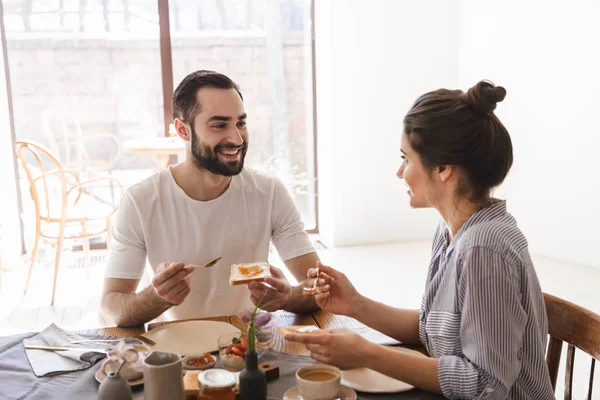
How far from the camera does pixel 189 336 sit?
1.61 meters

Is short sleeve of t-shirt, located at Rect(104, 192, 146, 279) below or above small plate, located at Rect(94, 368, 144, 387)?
above

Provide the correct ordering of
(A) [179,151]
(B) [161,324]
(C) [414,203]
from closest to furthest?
(C) [414,203]
(B) [161,324]
(A) [179,151]

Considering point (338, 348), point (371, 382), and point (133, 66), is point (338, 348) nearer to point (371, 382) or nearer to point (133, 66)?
point (371, 382)

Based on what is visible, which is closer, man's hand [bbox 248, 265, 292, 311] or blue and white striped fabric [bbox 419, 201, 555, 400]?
blue and white striped fabric [bbox 419, 201, 555, 400]

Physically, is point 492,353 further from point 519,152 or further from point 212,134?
point 519,152

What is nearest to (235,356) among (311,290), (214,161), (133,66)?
(311,290)

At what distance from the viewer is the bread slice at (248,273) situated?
1.75 metres

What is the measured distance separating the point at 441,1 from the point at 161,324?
4.36 meters

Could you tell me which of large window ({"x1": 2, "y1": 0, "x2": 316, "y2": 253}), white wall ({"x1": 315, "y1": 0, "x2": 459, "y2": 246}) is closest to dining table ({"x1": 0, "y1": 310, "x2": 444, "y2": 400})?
white wall ({"x1": 315, "y1": 0, "x2": 459, "y2": 246})

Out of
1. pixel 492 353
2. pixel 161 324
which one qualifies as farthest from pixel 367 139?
pixel 492 353

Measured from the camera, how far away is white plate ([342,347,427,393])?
130cm

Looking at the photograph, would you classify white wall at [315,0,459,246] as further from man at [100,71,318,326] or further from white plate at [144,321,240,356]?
white plate at [144,321,240,356]

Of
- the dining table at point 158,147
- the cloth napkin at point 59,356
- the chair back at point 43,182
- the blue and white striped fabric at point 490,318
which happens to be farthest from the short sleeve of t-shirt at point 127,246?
the dining table at point 158,147

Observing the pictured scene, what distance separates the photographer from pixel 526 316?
4.23ft
